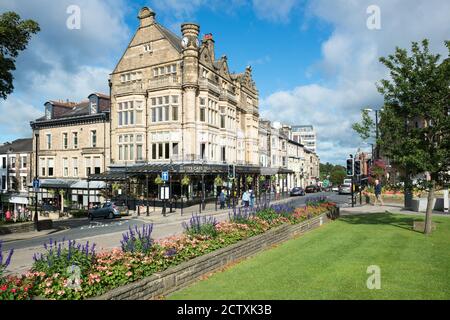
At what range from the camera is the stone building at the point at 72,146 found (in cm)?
4253

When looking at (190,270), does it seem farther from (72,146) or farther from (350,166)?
(72,146)

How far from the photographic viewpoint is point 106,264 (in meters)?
7.08

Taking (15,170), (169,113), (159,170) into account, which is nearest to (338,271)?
(159,170)

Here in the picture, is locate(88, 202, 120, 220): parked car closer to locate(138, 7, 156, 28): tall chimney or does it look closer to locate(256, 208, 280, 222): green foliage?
locate(256, 208, 280, 222): green foliage

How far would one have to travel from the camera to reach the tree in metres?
14.1

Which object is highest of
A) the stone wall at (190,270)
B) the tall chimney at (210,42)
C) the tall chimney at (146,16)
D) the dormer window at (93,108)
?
the tall chimney at (146,16)

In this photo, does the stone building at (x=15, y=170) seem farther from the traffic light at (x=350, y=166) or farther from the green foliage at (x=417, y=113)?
the green foliage at (x=417, y=113)

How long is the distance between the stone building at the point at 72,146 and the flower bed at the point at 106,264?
103 feet

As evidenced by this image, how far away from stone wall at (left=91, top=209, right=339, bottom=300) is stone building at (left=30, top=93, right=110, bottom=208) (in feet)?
101

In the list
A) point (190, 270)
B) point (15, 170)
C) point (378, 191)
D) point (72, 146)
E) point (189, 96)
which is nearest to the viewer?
point (190, 270)

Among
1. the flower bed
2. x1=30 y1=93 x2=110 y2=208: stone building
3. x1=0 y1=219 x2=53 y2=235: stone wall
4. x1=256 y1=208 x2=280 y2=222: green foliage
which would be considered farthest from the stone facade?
the flower bed

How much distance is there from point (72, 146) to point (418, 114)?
42678mm

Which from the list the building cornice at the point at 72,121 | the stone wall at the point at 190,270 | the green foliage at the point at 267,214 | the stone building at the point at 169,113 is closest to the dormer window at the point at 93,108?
the building cornice at the point at 72,121
